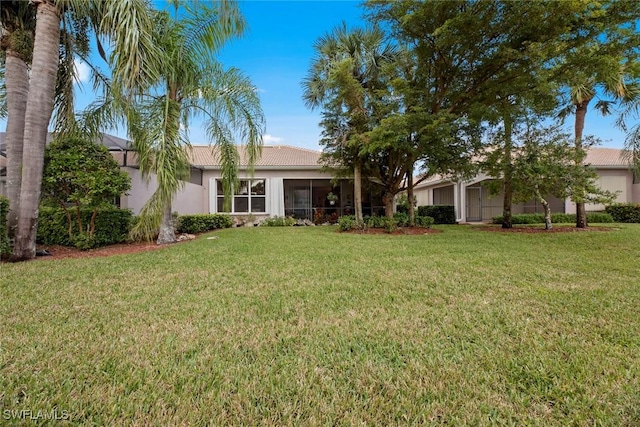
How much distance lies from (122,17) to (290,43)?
592cm

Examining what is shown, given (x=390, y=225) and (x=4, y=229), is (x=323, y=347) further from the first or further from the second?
(x=390, y=225)

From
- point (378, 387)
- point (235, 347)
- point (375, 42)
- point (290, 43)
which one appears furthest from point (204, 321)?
point (375, 42)

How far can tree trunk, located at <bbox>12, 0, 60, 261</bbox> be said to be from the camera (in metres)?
5.73

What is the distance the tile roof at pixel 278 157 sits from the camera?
48.9 feet

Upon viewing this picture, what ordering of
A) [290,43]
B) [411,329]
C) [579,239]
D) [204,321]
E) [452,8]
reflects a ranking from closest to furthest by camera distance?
[411,329] → [204,321] → [452,8] → [579,239] → [290,43]

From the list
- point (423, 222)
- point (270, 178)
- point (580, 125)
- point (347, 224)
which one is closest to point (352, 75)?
point (347, 224)

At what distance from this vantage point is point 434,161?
33.4 feet

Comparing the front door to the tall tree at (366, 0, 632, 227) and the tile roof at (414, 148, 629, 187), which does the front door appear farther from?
the tall tree at (366, 0, 632, 227)

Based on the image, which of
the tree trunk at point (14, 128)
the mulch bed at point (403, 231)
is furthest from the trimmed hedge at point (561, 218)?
the tree trunk at point (14, 128)

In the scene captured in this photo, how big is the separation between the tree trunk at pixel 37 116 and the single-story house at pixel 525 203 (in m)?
14.9

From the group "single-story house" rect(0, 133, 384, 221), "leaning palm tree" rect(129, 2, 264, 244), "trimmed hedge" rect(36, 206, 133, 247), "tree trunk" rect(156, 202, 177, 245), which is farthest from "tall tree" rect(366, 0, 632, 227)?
"trimmed hedge" rect(36, 206, 133, 247)

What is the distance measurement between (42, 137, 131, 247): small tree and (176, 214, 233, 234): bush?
158 inches

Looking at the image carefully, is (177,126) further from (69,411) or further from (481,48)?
(481,48)

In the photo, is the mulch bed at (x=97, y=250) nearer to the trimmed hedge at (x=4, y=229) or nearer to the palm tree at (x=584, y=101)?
the trimmed hedge at (x=4, y=229)
